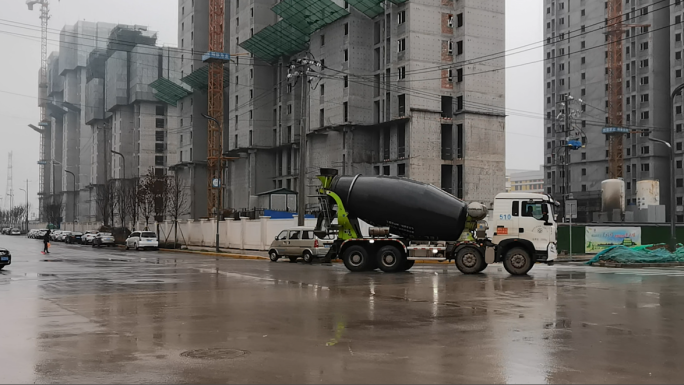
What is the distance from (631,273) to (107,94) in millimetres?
146043

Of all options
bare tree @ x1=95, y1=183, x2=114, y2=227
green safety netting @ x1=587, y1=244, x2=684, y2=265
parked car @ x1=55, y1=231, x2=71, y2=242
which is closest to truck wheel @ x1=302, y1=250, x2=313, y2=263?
green safety netting @ x1=587, y1=244, x2=684, y2=265

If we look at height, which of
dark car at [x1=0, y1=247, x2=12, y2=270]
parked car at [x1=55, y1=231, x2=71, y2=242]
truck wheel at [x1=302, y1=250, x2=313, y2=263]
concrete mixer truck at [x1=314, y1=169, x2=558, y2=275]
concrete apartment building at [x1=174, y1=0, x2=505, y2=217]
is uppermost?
concrete apartment building at [x1=174, y1=0, x2=505, y2=217]

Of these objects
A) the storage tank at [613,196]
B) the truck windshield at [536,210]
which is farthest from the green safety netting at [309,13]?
the truck windshield at [536,210]

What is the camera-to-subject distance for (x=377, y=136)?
7981 centimetres

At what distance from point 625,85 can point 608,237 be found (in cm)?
9299

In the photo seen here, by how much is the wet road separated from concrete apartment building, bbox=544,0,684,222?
94.0m

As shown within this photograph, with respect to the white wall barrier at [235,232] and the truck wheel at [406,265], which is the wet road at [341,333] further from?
the white wall barrier at [235,232]

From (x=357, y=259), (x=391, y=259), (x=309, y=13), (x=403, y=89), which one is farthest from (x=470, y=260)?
(x=309, y=13)

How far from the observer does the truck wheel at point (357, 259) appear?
2683 centimetres

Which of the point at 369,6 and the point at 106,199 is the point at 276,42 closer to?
the point at 369,6

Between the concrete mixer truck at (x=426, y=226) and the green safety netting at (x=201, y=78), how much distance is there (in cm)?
8194

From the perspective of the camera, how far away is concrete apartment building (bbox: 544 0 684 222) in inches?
4486

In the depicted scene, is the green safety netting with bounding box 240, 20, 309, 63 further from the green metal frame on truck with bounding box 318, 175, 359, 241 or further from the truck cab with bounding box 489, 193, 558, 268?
the truck cab with bounding box 489, 193, 558, 268

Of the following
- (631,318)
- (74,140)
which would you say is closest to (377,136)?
(631,318)
